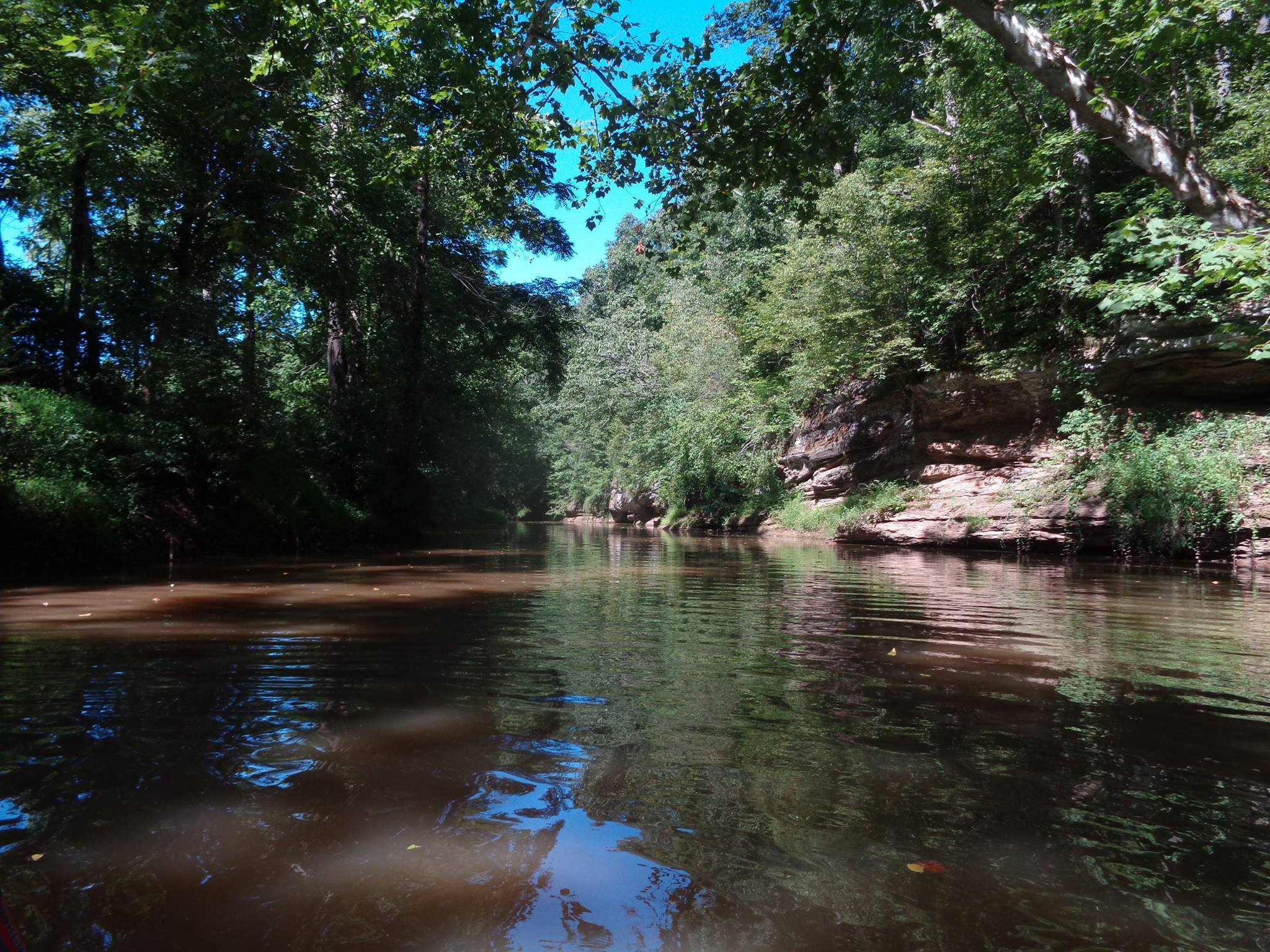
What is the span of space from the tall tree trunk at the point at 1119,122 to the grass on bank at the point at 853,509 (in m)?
13.1

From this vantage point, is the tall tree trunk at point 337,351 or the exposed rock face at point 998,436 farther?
the tall tree trunk at point 337,351

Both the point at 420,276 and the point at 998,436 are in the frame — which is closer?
the point at 998,436

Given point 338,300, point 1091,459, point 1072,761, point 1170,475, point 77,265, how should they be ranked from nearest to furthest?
point 1072,761
point 1170,475
point 77,265
point 1091,459
point 338,300

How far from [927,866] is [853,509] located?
→ 60.3 feet

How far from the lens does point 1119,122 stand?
520cm

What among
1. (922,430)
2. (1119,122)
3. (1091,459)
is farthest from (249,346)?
(1091,459)

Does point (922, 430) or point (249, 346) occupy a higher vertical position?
point (249, 346)

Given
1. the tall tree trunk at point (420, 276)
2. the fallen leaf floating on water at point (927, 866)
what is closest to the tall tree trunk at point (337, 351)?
the tall tree trunk at point (420, 276)

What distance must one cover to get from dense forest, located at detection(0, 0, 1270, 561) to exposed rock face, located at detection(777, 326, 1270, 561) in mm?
826

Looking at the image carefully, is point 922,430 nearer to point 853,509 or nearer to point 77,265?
point 853,509

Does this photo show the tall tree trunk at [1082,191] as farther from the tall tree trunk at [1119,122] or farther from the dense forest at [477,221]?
the tall tree trunk at [1119,122]

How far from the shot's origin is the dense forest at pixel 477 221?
21.1 feet

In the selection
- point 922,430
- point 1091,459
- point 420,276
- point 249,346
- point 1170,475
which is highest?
point 420,276

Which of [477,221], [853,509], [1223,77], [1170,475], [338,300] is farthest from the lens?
[853,509]
